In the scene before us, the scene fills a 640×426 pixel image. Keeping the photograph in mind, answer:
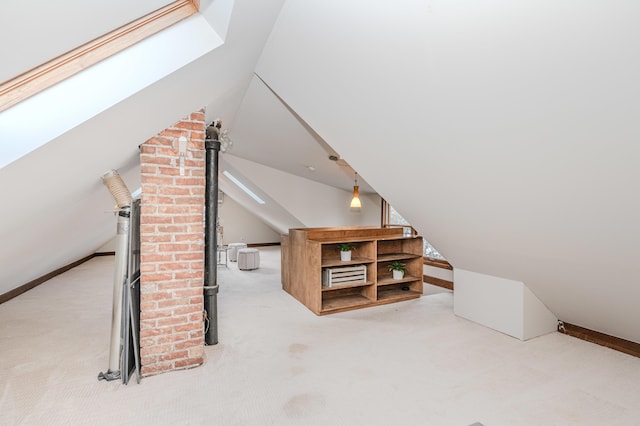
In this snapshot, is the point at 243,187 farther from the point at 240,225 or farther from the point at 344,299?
the point at 344,299

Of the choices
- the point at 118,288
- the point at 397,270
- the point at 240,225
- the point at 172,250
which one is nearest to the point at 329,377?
the point at 172,250

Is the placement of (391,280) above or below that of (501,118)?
below

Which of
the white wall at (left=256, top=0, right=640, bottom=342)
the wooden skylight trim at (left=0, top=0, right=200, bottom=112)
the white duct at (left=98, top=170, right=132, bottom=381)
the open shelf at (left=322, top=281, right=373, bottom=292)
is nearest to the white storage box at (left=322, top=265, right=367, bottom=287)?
the open shelf at (left=322, top=281, right=373, bottom=292)

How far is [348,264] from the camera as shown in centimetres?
387

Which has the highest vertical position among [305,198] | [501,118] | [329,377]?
[501,118]

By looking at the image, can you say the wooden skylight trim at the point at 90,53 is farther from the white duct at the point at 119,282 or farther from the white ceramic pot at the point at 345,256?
the white ceramic pot at the point at 345,256

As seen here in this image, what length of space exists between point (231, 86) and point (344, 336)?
2342 mm

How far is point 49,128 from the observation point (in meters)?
1.36

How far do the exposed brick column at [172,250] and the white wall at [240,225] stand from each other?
283 inches

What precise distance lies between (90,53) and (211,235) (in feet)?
5.24

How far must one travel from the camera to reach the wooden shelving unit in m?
3.69

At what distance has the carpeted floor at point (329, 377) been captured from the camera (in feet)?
6.04

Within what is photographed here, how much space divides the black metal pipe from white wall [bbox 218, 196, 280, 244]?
680 centimetres

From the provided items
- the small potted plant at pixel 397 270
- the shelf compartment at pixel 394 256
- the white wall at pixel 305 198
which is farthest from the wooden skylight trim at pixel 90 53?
the white wall at pixel 305 198
